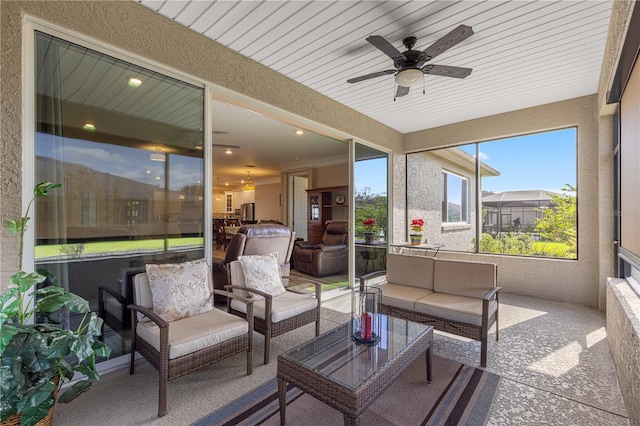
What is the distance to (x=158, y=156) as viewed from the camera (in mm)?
2580

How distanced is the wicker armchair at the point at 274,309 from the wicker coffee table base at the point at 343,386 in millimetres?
770

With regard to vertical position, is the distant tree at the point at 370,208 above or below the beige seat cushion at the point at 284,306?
above

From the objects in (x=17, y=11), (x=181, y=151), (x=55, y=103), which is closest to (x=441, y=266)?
(x=181, y=151)

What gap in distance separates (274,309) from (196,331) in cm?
68

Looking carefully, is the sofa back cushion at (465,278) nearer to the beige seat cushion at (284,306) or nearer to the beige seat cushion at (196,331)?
the beige seat cushion at (284,306)

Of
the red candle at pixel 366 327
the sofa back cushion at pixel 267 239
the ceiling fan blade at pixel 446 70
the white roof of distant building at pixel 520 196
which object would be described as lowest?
the red candle at pixel 366 327

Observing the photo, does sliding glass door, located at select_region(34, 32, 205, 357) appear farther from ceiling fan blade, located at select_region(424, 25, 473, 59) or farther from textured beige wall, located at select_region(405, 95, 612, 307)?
textured beige wall, located at select_region(405, 95, 612, 307)

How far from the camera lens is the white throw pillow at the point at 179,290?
2219 millimetres

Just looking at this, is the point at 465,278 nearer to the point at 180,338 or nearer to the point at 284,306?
the point at 284,306

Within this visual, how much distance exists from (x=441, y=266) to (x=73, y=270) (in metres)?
3.26

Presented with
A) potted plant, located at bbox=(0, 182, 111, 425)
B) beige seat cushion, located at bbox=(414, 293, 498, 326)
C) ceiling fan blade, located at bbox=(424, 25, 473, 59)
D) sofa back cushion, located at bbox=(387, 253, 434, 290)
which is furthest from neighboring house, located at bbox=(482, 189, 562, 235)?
potted plant, located at bbox=(0, 182, 111, 425)

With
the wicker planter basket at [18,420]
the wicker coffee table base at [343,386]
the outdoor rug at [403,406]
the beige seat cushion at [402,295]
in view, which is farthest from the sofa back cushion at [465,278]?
the wicker planter basket at [18,420]

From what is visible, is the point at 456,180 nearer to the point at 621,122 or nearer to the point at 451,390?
the point at 621,122

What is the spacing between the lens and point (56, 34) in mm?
2051
